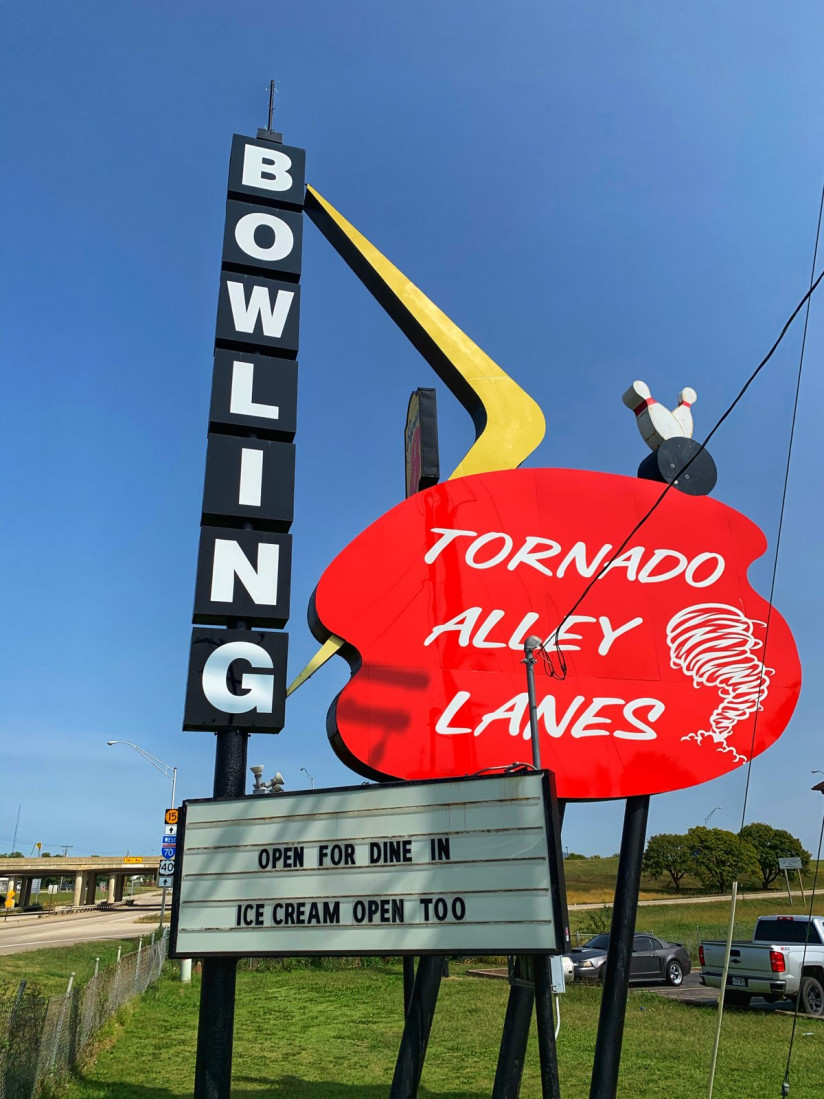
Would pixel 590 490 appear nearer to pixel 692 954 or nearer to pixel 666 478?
pixel 666 478

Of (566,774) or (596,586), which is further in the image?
(596,586)

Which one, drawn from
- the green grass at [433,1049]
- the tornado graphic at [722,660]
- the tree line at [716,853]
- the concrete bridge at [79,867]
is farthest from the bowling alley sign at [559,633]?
the concrete bridge at [79,867]

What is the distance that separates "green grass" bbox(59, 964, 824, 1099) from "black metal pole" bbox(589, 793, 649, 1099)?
2.99m

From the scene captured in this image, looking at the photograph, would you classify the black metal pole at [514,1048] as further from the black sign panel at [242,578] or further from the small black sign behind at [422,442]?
the small black sign behind at [422,442]

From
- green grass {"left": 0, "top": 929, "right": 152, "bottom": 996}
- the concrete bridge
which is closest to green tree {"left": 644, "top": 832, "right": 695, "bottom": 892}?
the concrete bridge

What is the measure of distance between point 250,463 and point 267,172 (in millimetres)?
4632

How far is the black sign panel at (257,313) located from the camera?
1066 cm

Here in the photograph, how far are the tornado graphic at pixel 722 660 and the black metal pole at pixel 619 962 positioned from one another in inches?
47.0

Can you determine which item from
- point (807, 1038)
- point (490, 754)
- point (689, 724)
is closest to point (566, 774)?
point (490, 754)

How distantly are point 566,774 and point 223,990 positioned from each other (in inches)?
157

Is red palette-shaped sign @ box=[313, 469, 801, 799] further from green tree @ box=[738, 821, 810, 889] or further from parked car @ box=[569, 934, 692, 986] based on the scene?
green tree @ box=[738, 821, 810, 889]

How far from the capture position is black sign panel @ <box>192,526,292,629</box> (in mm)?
9289

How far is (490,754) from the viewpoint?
924 cm

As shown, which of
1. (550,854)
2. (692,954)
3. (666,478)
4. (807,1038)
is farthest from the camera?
(692,954)
